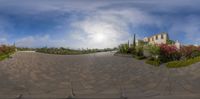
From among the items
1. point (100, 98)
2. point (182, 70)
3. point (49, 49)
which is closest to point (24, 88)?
point (100, 98)

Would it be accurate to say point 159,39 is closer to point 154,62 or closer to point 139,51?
point 139,51

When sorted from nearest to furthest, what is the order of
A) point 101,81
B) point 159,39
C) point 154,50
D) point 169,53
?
1. point 101,81
2. point 169,53
3. point 154,50
4. point 159,39

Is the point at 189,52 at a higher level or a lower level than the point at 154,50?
lower

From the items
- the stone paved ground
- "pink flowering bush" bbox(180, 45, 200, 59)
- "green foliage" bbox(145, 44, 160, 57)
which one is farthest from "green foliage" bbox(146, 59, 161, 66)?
"pink flowering bush" bbox(180, 45, 200, 59)

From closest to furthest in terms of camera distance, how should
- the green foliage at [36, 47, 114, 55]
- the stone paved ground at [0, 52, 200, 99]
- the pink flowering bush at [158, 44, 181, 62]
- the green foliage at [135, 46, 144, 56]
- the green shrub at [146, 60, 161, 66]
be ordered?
the stone paved ground at [0, 52, 200, 99] → the green shrub at [146, 60, 161, 66] → the pink flowering bush at [158, 44, 181, 62] → the green foliage at [135, 46, 144, 56] → the green foliage at [36, 47, 114, 55]

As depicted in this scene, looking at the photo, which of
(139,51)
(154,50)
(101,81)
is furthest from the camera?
(139,51)

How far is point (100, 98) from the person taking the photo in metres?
10.6

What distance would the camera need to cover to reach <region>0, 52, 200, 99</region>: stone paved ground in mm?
11484

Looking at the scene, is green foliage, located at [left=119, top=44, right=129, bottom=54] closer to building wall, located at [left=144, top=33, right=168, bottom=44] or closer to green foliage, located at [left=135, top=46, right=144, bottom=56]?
green foliage, located at [left=135, top=46, right=144, bottom=56]

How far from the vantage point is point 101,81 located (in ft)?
48.4

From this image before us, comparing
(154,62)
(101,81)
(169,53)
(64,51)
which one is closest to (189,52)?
(169,53)

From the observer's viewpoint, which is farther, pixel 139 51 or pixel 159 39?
pixel 159 39

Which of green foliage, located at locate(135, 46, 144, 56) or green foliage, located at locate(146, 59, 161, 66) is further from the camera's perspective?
green foliage, located at locate(135, 46, 144, 56)

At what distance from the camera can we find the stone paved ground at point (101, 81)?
11.5m
